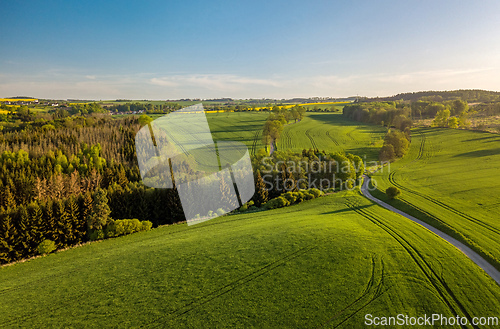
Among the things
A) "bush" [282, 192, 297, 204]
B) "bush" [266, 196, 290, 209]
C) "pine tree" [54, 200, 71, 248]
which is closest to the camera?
"pine tree" [54, 200, 71, 248]

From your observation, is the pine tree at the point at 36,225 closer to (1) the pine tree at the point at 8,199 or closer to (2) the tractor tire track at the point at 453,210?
(1) the pine tree at the point at 8,199

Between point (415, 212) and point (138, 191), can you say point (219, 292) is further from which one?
point (415, 212)

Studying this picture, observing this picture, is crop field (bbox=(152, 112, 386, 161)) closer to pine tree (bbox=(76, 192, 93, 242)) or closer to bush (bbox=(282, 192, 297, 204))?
bush (bbox=(282, 192, 297, 204))

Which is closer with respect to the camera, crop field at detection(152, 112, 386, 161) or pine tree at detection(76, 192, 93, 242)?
pine tree at detection(76, 192, 93, 242)

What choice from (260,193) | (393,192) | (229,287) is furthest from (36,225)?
(393,192)

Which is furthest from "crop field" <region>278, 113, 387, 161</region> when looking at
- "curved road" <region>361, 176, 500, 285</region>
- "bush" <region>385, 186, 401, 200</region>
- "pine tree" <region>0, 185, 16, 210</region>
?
"pine tree" <region>0, 185, 16, 210</region>

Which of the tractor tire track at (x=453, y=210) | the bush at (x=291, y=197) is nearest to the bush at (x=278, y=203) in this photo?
the bush at (x=291, y=197)

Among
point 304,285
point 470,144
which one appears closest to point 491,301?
point 304,285
